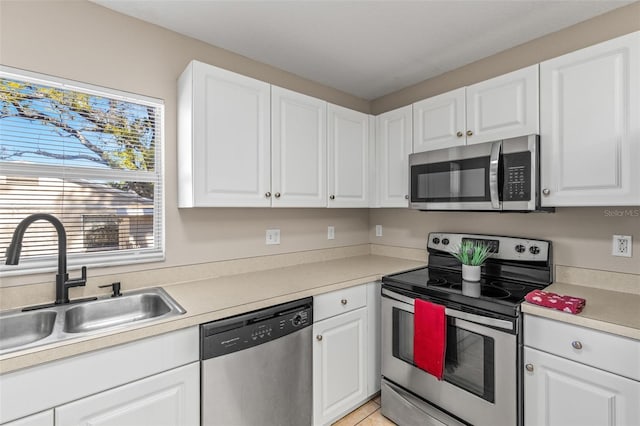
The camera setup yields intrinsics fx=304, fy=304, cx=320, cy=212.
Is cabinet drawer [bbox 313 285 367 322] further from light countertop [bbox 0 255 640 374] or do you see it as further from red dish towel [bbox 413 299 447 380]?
red dish towel [bbox 413 299 447 380]

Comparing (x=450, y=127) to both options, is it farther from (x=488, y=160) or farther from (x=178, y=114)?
(x=178, y=114)

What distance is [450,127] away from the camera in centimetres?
207

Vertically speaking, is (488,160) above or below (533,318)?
above

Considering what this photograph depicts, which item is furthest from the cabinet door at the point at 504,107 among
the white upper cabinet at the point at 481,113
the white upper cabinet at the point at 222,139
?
the white upper cabinet at the point at 222,139

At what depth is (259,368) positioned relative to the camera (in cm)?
145

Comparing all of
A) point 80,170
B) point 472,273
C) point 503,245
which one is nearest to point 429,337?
point 472,273

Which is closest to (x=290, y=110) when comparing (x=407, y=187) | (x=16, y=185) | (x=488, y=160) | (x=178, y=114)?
(x=178, y=114)

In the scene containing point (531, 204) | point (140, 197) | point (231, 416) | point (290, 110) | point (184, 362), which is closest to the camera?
point (184, 362)

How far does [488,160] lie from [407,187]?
65 centimetres

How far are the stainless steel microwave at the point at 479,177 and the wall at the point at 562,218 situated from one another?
362mm

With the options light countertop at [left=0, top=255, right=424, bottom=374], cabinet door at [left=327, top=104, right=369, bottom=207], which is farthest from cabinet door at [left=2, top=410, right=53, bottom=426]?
cabinet door at [left=327, top=104, right=369, bottom=207]

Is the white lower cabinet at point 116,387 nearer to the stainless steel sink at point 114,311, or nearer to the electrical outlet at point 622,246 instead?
the stainless steel sink at point 114,311

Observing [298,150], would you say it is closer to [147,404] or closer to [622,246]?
[147,404]

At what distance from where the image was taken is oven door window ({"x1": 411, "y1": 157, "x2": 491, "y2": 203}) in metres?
1.83
